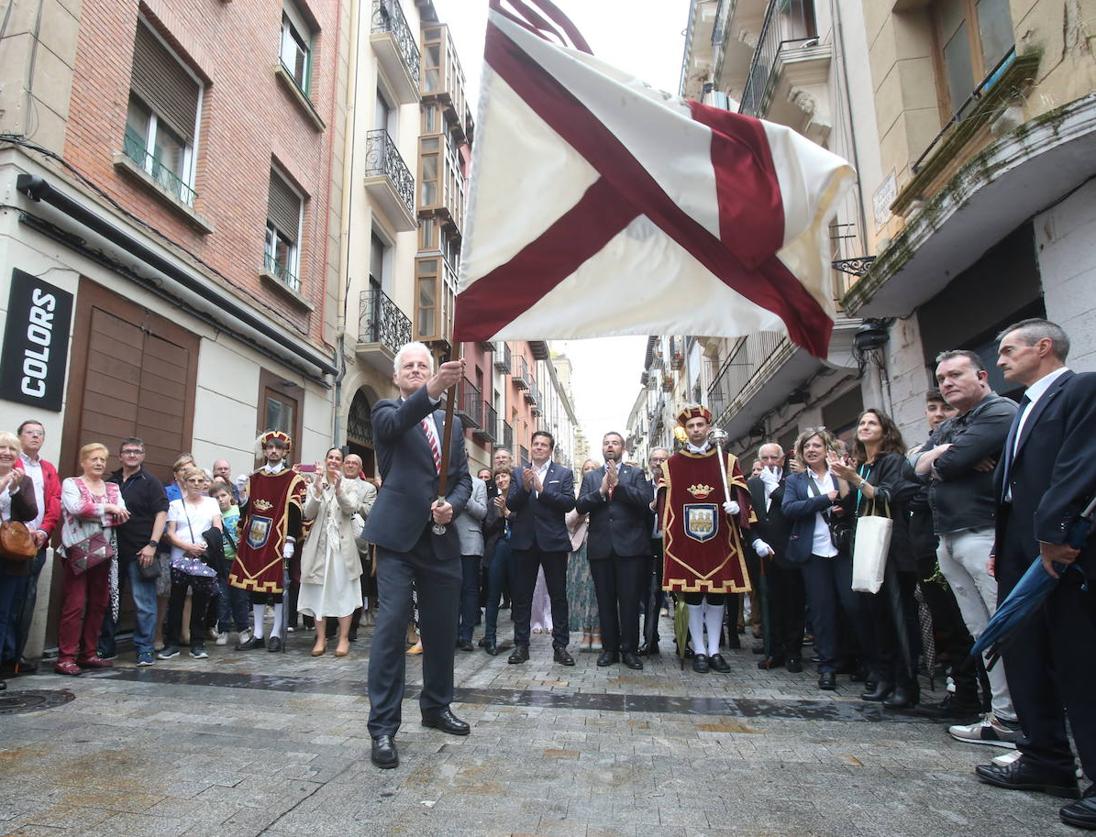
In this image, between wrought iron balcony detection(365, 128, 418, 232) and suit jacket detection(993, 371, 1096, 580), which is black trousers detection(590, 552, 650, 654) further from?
wrought iron balcony detection(365, 128, 418, 232)

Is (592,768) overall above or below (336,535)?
below

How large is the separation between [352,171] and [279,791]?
13.2 m

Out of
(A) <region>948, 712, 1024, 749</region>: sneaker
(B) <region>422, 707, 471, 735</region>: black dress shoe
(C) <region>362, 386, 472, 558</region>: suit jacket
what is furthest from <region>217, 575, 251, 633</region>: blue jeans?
(A) <region>948, 712, 1024, 749</region>: sneaker

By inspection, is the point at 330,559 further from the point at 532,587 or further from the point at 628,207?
the point at 628,207

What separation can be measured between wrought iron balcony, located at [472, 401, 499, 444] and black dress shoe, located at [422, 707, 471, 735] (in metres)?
19.0

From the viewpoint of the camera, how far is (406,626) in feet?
11.3

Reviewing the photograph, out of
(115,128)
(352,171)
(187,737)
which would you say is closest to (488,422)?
(352,171)

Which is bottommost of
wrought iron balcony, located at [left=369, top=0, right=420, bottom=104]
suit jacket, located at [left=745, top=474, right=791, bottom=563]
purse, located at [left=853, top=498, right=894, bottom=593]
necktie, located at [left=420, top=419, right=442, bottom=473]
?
purse, located at [left=853, top=498, right=894, bottom=593]

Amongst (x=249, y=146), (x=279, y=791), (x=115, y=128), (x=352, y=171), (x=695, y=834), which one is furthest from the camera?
(x=352, y=171)

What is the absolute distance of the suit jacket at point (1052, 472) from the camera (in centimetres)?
260

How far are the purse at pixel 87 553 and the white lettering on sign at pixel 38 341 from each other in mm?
1555

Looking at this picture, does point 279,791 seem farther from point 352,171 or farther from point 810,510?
point 352,171

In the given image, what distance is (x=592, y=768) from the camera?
3.09 m

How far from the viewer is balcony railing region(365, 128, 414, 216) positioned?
14.8 meters
